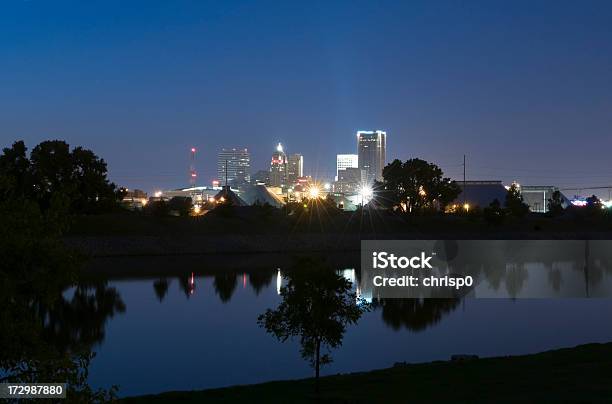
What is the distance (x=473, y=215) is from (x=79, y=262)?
4717 inches

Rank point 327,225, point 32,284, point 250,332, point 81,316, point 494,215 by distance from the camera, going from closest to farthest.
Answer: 1. point 32,284
2. point 250,332
3. point 81,316
4. point 327,225
5. point 494,215

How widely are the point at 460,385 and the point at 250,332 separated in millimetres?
18339

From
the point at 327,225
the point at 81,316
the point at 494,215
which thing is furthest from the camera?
the point at 494,215

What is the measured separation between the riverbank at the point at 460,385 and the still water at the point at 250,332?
367 cm

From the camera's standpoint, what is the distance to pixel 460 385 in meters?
22.3

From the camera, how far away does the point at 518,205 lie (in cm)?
13575

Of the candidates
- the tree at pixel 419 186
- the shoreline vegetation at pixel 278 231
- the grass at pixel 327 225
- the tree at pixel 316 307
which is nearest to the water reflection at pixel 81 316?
the tree at pixel 316 307

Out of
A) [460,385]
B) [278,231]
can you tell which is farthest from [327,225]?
[460,385]

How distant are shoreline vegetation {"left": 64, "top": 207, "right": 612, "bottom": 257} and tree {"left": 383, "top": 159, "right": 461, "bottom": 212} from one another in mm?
8644

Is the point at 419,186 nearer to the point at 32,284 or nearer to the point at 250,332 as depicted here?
the point at 250,332

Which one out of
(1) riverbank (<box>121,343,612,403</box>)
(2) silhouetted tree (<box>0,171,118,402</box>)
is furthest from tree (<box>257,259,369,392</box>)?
(2) silhouetted tree (<box>0,171,118,402</box>)

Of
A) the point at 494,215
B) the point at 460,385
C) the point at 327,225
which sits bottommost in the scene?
the point at 460,385

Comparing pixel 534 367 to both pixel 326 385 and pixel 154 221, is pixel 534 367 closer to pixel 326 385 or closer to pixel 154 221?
pixel 326 385

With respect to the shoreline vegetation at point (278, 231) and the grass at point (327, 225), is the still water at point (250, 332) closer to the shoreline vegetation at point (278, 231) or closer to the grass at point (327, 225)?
the shoreline vegetation at point (278, 231)
